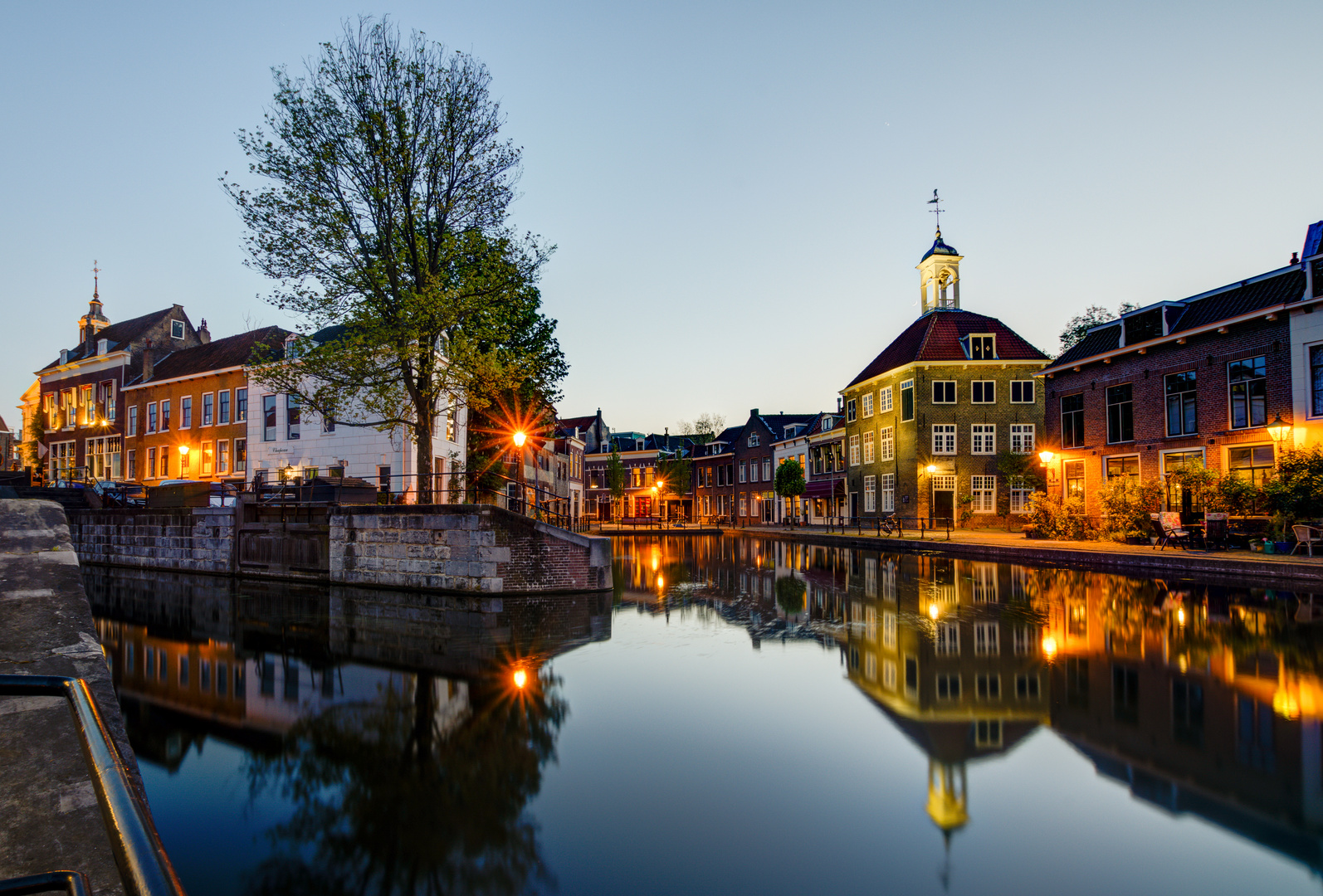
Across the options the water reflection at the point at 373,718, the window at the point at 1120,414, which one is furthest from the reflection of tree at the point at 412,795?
the window at the point at 1120,414

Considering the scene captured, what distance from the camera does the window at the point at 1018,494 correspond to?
37.1m

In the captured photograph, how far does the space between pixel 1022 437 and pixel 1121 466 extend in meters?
10.3

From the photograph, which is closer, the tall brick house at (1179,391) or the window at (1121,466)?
the tall brick house at (1179,391)

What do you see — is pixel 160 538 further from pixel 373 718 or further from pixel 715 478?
pixel 715 478

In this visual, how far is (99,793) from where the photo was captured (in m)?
1.45

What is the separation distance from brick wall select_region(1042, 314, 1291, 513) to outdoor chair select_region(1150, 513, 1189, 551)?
3.68 m

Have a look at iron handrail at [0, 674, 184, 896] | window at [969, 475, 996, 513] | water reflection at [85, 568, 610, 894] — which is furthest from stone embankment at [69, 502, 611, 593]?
window at [969, 475, 996, 513]

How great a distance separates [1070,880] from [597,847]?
9.34 feet

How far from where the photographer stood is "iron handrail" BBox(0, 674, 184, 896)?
1237 millimetres

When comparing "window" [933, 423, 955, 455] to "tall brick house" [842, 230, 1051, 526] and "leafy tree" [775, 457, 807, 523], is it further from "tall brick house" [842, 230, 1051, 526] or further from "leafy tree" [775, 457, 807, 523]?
"leafy tree" [775, 457, 807, 523]

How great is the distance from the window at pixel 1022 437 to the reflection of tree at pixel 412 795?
36429mm

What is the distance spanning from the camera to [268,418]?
107 feet

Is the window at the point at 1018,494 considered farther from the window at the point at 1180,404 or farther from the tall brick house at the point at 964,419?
the window at the point at 1180,404

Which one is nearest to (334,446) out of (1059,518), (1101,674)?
(1059,518)
